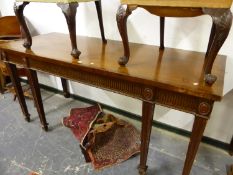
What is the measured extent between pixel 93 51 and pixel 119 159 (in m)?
0.77

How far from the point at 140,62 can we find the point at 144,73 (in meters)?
0.15

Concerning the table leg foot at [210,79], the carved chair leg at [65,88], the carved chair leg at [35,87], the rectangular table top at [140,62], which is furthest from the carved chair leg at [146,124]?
the carved chair leg at [65,88]

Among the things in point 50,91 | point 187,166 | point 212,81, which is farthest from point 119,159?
point 50,91

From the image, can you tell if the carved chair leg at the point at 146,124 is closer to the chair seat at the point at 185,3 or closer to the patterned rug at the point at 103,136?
the patterned rug at the point at 103,136

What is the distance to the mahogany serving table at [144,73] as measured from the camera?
0.88 metres

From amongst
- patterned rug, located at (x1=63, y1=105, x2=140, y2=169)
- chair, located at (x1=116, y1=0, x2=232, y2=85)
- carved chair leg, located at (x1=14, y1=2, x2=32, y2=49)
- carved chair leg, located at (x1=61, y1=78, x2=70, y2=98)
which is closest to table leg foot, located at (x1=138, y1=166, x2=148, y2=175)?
patterned rug, located at (x1=63, y1=105, x2=140, y2=169)

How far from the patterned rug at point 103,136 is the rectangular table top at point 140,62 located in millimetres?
599

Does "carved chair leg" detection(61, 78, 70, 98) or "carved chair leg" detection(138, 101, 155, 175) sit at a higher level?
"carved chair leg" detection(138, 101, 155, 175)

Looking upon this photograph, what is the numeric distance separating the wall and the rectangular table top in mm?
107

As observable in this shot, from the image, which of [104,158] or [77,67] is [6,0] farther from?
[104,158]

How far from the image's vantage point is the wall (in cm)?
132

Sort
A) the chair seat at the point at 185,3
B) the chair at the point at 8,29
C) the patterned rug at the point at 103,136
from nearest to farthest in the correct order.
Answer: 1. the chair seat at the point at 185,3
2. the patterned rug at the point at 103,136
3. the chair at the point at 8,29

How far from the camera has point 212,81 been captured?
2.77 feet

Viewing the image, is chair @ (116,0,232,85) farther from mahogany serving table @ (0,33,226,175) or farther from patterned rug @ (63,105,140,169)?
patterned rug @ (63,105,140,169)
